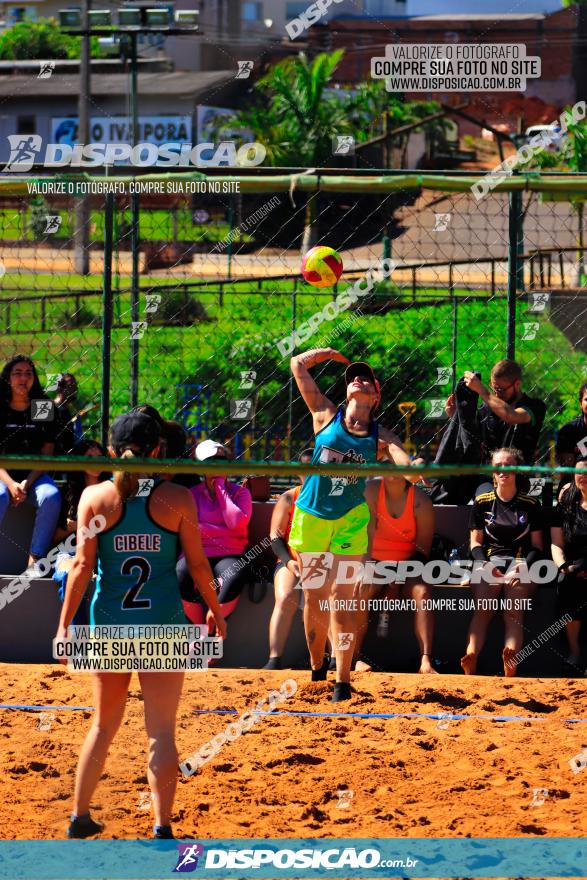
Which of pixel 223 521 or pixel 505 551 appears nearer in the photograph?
pixel 505 551

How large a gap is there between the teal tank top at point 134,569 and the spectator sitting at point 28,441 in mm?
3160

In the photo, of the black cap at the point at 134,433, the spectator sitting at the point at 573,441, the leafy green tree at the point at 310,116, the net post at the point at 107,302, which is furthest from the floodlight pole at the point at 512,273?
the leafy green tree at the point at 310,116

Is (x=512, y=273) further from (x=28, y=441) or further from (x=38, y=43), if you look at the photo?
(x=38, y=43)

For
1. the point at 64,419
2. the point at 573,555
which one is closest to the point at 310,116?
the point at 64,419

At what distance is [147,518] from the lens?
464cm

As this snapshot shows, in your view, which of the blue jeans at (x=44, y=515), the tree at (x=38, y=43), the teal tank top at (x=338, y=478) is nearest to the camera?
the teal tank top at (x=338, y=478)

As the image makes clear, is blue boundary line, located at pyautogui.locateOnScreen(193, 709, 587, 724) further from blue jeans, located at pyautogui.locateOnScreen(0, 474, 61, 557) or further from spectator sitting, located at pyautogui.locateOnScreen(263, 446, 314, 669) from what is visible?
blue jeans, located at pyautogui.locateOnScreen(0, 474, 61, 557)

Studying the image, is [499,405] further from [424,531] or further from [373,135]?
[373,135]

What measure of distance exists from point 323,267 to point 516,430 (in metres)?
1.69

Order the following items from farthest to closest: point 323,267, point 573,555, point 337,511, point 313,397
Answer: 1. point 323,267
2. point 573,555
3. point 313,397
4. point 337,511

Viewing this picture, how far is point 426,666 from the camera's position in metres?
7.36

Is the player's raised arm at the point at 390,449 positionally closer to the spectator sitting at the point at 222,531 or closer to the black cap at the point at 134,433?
the spectator sitting at the point at 222,531

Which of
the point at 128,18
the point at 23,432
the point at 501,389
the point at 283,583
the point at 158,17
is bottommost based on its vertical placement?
the point at 283,583

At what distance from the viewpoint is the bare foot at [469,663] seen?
7.32 meters
